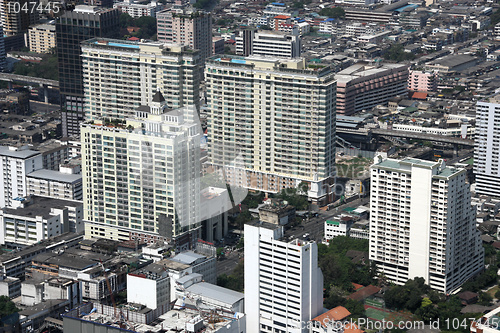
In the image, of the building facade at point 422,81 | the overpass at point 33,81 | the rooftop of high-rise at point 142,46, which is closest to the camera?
the rooftop of high-rise at point 142,46

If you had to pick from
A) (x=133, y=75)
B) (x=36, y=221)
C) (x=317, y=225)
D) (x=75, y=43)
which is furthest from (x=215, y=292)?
(x=75, y=43)

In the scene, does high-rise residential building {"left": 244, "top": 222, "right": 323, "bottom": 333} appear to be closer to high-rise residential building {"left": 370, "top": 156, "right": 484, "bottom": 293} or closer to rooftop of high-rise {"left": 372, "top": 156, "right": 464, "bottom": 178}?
high-rise residential building {"left": 370, "top": 156, "right": 484, "bottom": 293}

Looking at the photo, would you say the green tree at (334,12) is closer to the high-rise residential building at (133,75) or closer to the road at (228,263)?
the high-rise residential building at (133,75)

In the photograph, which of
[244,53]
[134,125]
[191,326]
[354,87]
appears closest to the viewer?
[191,326]

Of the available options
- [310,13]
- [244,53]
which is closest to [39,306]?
[244,53]

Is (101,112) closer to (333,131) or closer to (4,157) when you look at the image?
(4,157)

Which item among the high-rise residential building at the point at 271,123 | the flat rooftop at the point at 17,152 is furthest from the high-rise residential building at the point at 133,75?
the flat rooftop at the point at 17,152

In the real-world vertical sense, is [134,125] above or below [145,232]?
above

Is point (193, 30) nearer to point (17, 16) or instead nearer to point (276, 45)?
point (276, 45)
